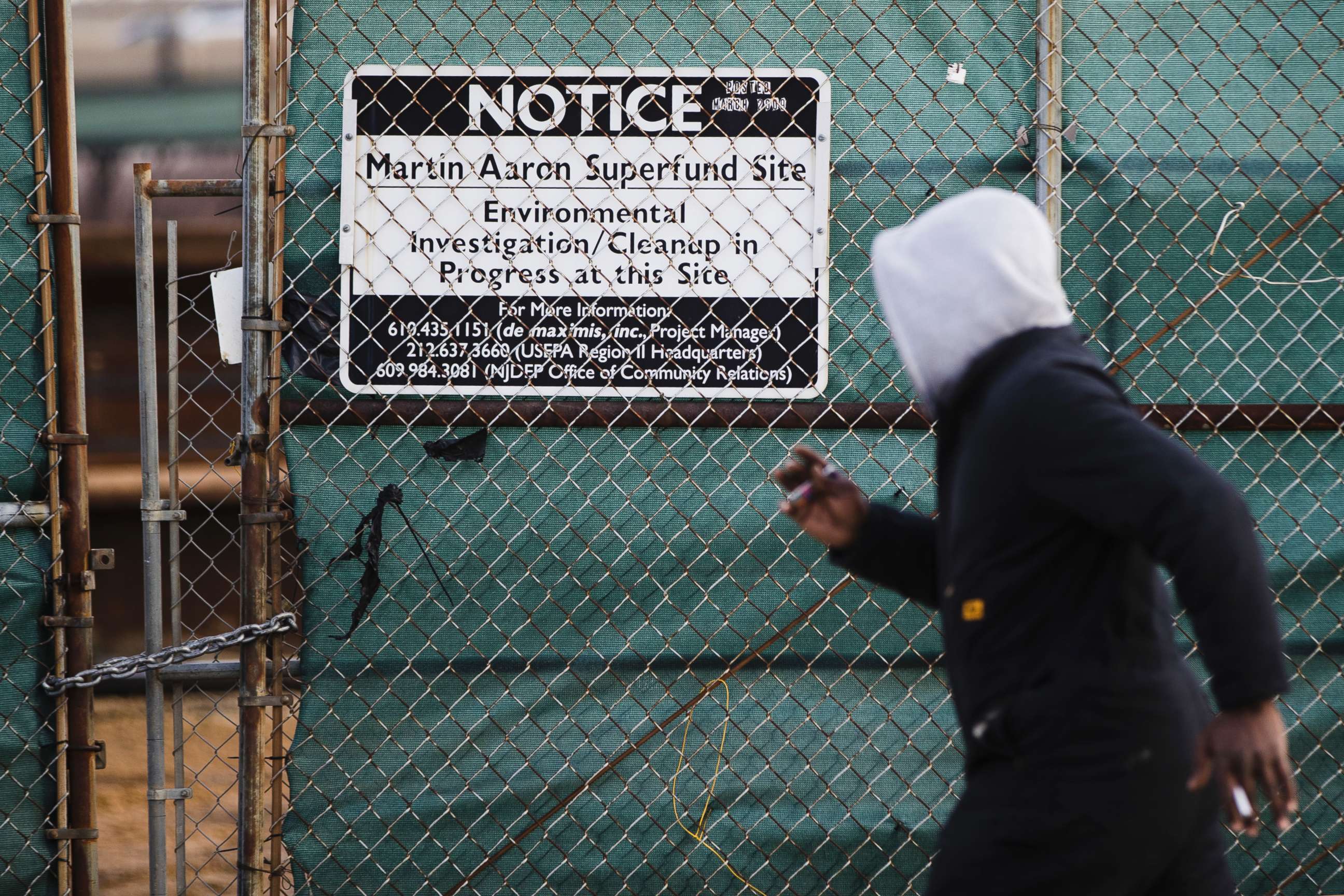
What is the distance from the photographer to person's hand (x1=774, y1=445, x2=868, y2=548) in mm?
1851

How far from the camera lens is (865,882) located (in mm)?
2762

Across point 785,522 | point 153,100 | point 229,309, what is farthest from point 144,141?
point 785,522

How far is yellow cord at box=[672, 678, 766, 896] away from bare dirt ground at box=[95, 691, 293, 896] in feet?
3.51

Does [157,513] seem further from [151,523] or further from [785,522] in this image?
Result: [785,522]

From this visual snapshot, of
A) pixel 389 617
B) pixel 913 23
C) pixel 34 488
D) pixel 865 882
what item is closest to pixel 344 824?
pixel 389 617

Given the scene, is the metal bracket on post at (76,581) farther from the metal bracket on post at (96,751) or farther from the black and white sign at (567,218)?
the black and white sign at (567,218)

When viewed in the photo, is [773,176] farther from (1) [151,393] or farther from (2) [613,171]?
(1) [151,393]

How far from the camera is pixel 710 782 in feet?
8.98

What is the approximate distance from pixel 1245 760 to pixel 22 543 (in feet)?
8.76

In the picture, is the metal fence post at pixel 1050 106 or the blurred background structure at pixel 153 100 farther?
the blurred background structure at pixel 153 100

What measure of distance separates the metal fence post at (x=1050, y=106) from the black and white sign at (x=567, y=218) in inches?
21.3

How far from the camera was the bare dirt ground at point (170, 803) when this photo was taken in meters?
4.00

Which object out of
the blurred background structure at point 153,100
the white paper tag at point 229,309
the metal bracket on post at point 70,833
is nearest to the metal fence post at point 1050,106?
the white paper tag at point 229,309

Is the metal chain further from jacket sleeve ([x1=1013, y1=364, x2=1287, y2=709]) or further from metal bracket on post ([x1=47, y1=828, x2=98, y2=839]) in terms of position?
jacket sleeve ([x1=1013, y1=364, x2=1287, y2=709])
